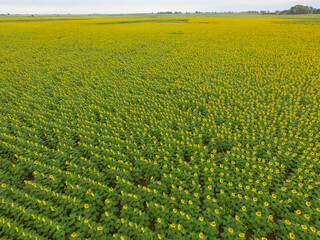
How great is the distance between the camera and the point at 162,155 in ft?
22.0

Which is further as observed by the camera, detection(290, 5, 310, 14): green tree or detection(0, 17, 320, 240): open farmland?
detection(290, 5, 310, 14): green tree

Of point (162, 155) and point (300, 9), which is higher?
point (300, 9)

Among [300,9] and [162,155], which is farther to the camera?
[300,9]

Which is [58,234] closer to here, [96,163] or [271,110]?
[96,163]

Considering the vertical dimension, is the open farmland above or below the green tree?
below

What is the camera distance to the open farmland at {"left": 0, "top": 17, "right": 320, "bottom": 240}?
4613 millimetres

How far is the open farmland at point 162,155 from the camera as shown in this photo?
15.1 feet

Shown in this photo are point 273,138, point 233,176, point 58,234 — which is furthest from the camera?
point 273,138

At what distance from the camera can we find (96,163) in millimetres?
6527

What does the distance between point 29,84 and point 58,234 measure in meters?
13.0

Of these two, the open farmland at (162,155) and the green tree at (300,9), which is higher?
the green tree at (300,9)

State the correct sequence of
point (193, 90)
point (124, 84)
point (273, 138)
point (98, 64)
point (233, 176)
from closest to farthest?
point (233, 176), point (273, 138), point (193, 90), point (124, 84), point (98, 64)

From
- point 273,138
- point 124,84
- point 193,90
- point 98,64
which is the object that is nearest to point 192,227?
point 273,138

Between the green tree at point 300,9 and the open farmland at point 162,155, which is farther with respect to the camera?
the green tree at point 300,9
